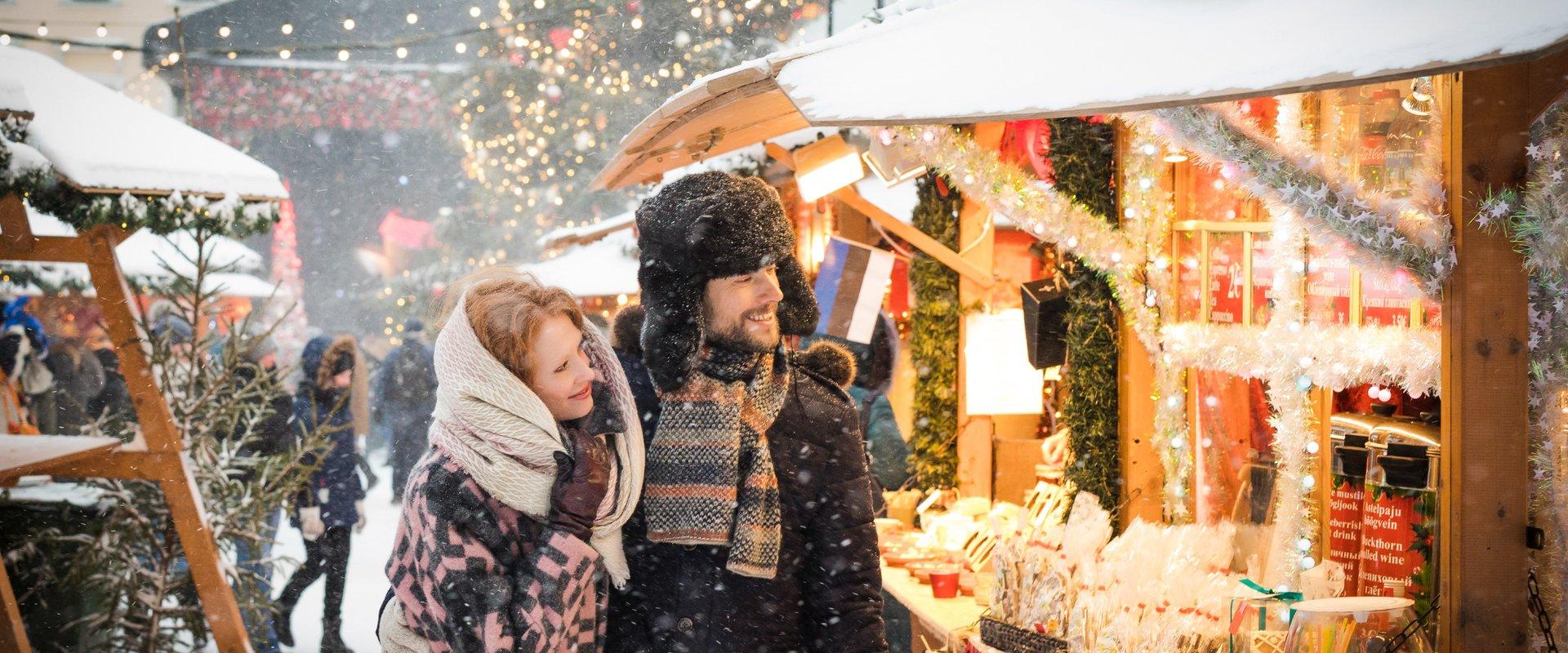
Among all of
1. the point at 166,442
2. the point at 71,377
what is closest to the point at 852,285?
the point at 166,442

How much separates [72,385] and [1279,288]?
9.85m

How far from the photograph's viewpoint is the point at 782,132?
435 centimetres

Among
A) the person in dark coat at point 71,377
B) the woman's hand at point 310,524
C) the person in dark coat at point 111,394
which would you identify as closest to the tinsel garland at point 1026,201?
the woman's hand at point 310,524

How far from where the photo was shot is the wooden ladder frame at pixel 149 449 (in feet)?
14.6

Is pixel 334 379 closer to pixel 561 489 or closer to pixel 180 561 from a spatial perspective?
pixel 180 561

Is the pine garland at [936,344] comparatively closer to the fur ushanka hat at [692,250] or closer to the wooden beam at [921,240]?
the wooden beam at [921,240]

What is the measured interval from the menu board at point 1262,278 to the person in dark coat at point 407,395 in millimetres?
6710

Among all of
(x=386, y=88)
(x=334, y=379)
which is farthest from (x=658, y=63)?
(x=334, y=379)

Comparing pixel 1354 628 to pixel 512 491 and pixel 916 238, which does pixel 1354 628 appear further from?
pixel 916 238

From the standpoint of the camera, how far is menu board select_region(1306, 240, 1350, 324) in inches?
103

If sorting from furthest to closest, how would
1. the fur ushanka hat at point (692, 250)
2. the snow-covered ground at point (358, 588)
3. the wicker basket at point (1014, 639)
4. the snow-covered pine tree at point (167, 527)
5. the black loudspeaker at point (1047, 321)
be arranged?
1. the snow-covered ground at point (358, 588)
2. the snow-covered pine tree at point (167, 527)
3. the black loudspeaker at point (1047, 321)
4. the wicker basket at point (1014, 639)
5. the fur ushanka hat at point (692, 250)

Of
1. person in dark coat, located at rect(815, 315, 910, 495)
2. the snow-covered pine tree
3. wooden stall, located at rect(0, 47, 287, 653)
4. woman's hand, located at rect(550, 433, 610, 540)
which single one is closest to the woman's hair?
woman's hand, located at rect(550, 433, 610, 540)

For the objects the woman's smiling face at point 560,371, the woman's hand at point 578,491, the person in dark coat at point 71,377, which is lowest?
the person in dark coat at point 71,377

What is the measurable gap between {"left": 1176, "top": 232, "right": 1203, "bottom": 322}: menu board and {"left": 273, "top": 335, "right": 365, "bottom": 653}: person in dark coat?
171 inches
